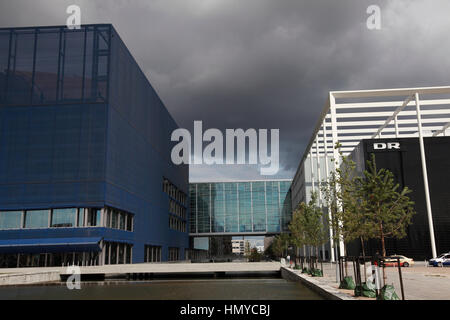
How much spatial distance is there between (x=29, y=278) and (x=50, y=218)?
16490 mm

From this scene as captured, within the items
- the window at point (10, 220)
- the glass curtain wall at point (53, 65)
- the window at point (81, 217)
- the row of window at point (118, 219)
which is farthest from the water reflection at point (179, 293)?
the glass curtain wall at point (53, 65)

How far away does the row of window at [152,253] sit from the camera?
220 ft

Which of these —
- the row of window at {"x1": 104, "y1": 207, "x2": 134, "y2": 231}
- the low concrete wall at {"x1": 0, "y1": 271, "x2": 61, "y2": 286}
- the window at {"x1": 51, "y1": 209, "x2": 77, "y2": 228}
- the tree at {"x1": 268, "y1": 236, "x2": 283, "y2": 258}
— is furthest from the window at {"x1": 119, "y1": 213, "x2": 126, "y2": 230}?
the tree at {"x1": 268, "y1": 236, "x2": 283, "y2": 258}

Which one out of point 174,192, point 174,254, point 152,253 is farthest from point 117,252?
point 174,192

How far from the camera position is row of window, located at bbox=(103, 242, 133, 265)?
49.6 metres

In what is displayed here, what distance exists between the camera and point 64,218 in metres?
48.6

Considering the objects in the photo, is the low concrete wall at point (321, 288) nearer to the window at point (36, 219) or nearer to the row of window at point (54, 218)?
the row of window at point (54, 218)

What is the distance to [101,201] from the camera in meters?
48.6

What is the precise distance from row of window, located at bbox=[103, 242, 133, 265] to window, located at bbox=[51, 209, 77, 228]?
4539mm

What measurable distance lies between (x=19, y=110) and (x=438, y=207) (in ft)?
166

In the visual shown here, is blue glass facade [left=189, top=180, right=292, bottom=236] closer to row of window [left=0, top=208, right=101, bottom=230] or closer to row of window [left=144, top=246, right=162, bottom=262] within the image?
row of window [left=144, top=246, right=162, bottom=262]

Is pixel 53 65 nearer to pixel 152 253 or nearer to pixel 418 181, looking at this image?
pixel 152 253
